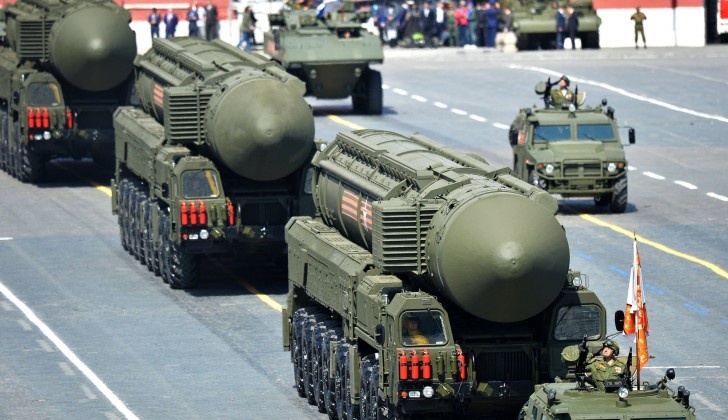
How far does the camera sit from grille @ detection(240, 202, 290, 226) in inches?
1446

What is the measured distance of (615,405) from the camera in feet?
69.0

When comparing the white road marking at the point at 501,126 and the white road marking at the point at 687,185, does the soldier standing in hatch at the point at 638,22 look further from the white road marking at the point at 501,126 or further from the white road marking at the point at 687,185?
the white road marking at the point at 687,185

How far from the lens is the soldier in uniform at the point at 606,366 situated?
21.8 meters

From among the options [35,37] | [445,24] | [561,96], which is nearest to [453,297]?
[561,96]

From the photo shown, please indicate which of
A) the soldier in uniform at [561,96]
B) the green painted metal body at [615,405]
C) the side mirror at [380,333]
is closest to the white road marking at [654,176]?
the soldier in uniform at [561,96]

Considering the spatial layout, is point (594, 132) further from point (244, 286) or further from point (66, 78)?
point (66, 78)

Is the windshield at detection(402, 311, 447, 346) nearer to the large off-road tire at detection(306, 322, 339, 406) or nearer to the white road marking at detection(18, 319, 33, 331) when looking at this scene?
the large off-road tire at detection(306, 322, 339, 406)

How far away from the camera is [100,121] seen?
47.9 metres

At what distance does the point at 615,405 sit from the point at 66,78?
2834cm

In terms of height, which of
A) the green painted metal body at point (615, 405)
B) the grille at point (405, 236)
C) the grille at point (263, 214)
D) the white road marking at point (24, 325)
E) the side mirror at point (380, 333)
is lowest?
the white road marking at point (24, 325)

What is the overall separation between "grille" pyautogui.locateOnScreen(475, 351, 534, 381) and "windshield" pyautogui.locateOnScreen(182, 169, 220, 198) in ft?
41.9

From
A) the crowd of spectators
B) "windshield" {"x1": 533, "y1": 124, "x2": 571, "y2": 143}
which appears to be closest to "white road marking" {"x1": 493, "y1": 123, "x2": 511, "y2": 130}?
"windshield" {"x1": 533, "y1": 124, "x2": 571, "y2": 143}

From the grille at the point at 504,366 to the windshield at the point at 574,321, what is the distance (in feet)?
1.73

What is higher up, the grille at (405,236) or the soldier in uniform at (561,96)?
the soldier in uniform at (561,96)
